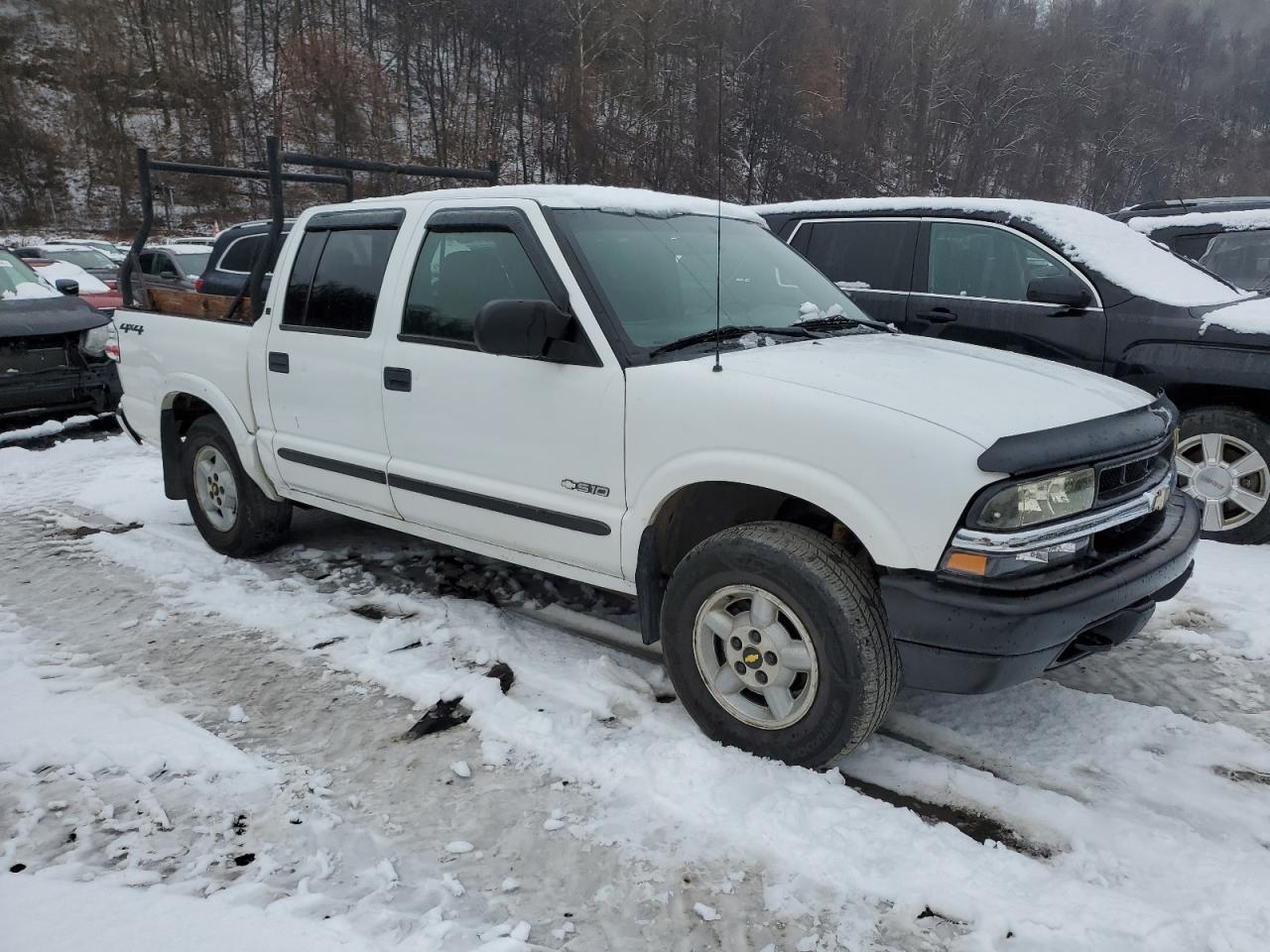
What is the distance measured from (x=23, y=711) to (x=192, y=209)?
34.7 meters

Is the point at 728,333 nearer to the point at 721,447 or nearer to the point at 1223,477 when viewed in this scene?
the point at 721,447

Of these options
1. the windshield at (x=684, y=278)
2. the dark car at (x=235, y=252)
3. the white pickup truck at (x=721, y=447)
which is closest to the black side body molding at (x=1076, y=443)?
the white pickup truck at (x=721, y=447)

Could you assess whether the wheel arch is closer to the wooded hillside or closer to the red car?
the red car

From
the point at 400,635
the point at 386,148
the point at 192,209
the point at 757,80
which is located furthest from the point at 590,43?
the point at 400,635

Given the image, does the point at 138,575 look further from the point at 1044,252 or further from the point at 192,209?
the point at 192,209

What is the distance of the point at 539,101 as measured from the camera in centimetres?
4216

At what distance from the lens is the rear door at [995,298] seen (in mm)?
5383

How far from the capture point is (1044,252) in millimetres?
5496

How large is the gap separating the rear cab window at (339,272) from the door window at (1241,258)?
6.30m

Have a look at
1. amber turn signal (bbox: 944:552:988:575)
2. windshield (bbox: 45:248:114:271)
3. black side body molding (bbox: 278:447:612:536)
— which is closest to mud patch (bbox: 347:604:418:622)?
black side body molding (bbox: 278:447:612:536)

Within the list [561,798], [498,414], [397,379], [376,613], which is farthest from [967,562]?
[376,613]

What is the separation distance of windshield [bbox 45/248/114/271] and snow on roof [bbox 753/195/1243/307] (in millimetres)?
18325

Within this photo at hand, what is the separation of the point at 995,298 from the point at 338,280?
400 cm

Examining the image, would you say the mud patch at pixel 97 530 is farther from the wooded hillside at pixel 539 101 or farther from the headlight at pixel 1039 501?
the wooded hillside at pixel 539 101
